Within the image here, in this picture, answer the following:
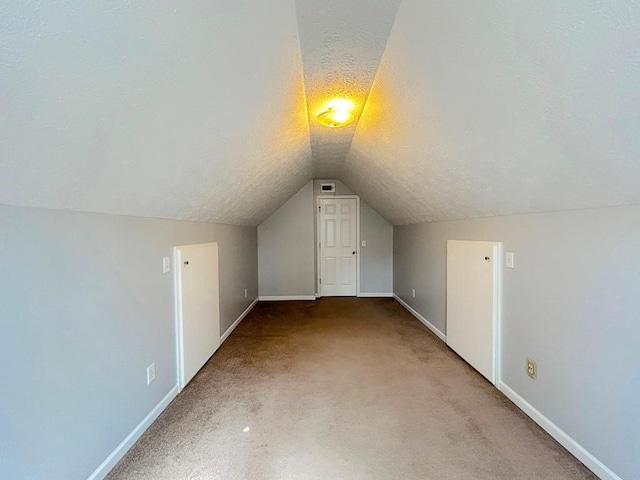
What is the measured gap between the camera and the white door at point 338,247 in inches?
233

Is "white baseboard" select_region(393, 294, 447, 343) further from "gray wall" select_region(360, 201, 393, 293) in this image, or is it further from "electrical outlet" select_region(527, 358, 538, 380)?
"electrical outlet" select_region(527, 358, 538, 380)

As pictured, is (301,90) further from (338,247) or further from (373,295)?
(373,295)

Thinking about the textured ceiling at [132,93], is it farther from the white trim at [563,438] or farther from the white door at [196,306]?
the white trim at [563,438]

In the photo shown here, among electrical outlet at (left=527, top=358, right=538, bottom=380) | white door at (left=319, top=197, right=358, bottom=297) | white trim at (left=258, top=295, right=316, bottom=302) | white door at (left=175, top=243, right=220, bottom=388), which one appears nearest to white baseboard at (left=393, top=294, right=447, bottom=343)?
white door at (left=319, top=197, right=358, bottom=297)

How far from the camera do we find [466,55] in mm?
1291

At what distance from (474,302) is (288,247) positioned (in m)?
3.49

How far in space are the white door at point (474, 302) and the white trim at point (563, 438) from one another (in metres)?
0.26

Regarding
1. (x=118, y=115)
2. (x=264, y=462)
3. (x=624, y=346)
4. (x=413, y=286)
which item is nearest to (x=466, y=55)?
(x=118, y=115)

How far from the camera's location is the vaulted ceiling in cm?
89

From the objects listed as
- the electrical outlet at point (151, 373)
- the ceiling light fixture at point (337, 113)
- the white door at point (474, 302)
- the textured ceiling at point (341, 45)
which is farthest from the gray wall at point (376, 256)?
the electrical outlet at point (151, 373)

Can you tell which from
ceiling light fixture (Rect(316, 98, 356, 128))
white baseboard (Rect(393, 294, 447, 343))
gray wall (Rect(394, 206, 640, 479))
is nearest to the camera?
gray wall (Rect(394, 206, 640, 479))

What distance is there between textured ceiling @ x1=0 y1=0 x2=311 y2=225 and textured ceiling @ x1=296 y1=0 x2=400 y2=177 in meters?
0.08

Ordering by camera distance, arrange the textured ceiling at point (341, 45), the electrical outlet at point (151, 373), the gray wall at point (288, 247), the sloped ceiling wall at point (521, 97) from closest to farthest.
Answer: the sloped ceiling wall at point (521, 97) → the textured ceiling at point (341, 45) → the electrical outlet at point (151, 373) → the gray wall at point (288, 247)

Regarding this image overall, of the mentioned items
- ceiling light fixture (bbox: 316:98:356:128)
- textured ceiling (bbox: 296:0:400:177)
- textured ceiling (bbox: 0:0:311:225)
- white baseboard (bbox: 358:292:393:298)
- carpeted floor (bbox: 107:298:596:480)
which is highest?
textured ceiling (bbox: 296:0:400:177)
